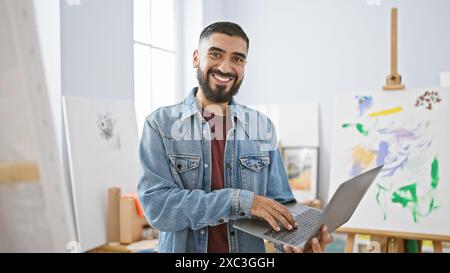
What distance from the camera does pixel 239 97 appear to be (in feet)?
5.26

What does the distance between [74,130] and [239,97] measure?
0.63 m

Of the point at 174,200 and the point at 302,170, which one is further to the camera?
the point at 302,170

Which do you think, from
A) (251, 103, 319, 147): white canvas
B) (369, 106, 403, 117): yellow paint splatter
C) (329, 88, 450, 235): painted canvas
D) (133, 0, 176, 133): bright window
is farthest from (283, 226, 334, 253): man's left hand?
(251, 103, 319, 147): white canvas

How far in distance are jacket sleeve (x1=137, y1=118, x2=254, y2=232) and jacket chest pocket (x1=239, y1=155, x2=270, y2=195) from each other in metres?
0.09

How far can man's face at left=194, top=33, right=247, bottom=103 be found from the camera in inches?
39.8

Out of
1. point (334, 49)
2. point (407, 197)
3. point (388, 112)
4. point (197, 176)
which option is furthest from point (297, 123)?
point (197, 176)

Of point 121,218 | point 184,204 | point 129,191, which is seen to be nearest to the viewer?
point 184,204

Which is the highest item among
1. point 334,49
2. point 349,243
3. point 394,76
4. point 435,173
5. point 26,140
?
point 334,49

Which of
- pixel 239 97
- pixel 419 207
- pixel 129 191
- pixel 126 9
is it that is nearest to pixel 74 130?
pixel 129 191

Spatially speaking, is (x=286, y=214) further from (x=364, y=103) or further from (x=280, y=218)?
(x=364, y=103)

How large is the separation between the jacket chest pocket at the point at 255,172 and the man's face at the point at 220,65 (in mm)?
162

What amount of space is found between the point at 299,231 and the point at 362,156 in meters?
0.90

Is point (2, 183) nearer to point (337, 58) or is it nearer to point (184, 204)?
point (184, 204)

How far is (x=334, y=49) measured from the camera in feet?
6.12
